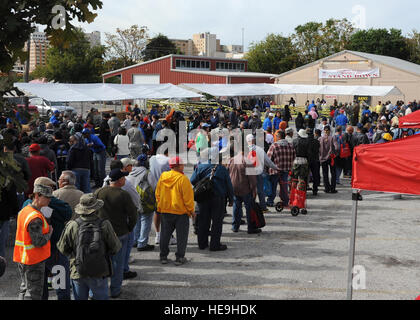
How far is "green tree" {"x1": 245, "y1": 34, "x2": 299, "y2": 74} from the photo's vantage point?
8000cm

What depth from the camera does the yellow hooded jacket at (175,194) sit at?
7422mm

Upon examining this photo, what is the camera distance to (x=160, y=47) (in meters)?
100

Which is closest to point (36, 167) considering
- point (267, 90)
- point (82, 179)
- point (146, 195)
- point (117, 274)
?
point (82, 179)

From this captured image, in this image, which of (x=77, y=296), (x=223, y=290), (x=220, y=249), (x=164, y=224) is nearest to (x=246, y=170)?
(x=220, y=249)

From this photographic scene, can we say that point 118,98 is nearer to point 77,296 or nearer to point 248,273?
point 248,273

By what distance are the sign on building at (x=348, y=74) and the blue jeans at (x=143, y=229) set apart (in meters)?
45.6

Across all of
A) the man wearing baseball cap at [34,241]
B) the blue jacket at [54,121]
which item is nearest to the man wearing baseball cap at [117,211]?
the man wearing baseball cap at [34,241]

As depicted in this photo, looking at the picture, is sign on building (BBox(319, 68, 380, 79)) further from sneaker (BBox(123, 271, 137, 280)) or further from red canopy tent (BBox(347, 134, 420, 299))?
sneaker (BBox(123, 271, 137, 280))

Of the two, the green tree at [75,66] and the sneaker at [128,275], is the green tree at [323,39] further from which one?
the sneaker at [128,275]

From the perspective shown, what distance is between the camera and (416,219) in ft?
35.0

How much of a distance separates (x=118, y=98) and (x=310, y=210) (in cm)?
1262

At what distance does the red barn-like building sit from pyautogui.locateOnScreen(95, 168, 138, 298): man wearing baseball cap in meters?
45.2

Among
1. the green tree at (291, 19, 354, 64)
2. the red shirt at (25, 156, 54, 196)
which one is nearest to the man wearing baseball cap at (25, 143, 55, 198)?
the red shirt at (25, 156, 54, 196)

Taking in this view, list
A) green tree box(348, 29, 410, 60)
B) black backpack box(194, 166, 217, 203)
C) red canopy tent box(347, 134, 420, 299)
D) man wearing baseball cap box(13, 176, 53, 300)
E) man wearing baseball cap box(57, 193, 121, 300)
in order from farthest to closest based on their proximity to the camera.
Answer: green tree box(348, 29, 410, 60)
black backpack box(194, 166, 217, 203)
man wearing baseball cap box(13, 176, 53, 300)
man wearing baseball cap box(57, 193, 121, 300)
red canopy tent box(347, 134, 420, 299)
